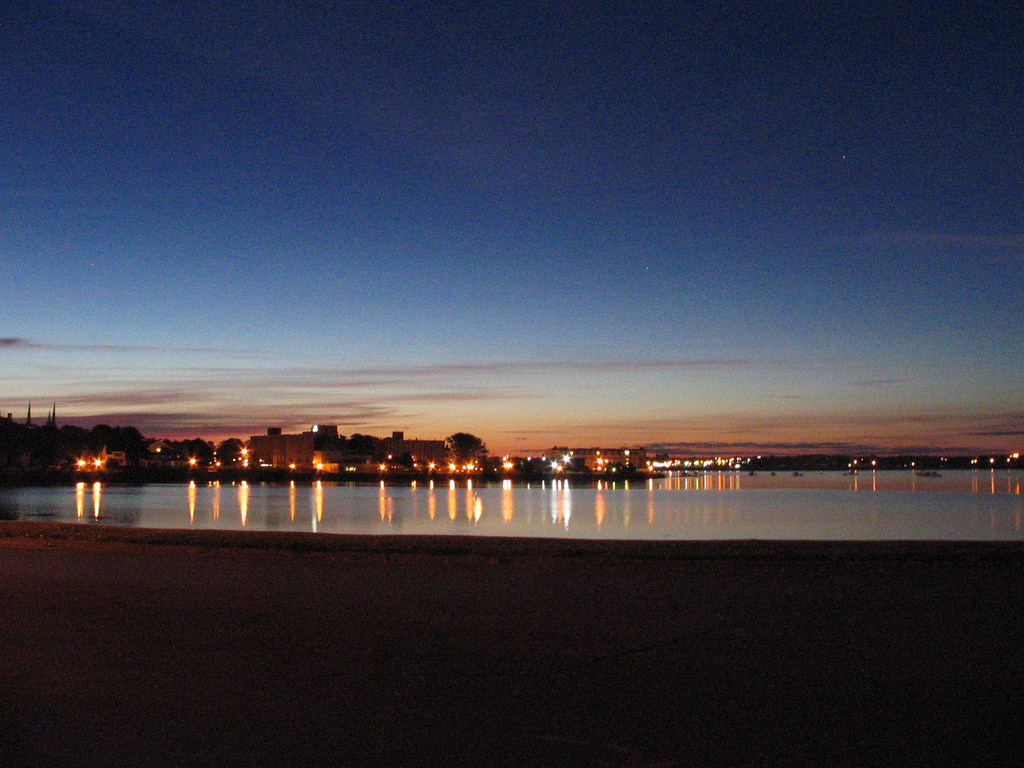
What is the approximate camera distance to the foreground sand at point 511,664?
18.0 ft

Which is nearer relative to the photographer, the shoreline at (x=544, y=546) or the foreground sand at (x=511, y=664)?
the foreground sand at (x=511, y=664)

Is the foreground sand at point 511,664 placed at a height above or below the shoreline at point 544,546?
above

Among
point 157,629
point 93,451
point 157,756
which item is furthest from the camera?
point 93,451

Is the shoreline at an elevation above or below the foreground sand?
below

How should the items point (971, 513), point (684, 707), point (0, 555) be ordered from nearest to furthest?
1. point (684, 707)
2. point (0, 555)
3. point (971, 513)

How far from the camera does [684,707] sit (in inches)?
247

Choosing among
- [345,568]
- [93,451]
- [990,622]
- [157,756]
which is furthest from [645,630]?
[93,451]

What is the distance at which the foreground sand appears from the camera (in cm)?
548

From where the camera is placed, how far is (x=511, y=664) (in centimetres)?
759

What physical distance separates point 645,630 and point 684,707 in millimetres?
2805

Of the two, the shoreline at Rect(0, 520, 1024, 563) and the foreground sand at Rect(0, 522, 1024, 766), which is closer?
the foreground sand at Rect(0, 522, 1024, 766)

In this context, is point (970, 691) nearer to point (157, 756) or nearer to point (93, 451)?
point (157, 756)

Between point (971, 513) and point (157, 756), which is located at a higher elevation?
point (157, 756)

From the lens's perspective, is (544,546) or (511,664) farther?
(544,546)
